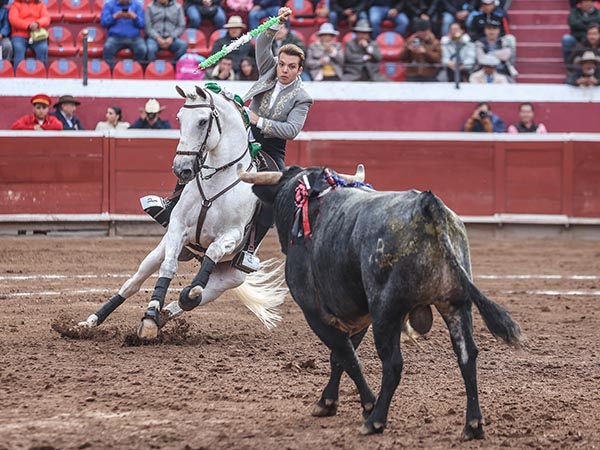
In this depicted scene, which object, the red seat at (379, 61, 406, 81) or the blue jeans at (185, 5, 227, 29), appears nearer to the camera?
the red seat at (379, 61, 406, 81)

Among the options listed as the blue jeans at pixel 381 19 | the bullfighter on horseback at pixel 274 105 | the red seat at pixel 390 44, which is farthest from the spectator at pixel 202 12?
the bullfighter on horseback at pixel 274 105

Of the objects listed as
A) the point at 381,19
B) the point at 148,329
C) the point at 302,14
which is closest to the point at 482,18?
the point at 381,19

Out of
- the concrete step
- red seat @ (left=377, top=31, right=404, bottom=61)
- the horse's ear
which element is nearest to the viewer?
the horse's ear

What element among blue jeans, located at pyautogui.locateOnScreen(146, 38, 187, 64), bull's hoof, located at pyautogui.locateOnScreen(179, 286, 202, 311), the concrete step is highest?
the concrete step

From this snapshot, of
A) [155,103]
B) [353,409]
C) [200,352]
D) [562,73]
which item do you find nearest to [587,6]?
[562,73]

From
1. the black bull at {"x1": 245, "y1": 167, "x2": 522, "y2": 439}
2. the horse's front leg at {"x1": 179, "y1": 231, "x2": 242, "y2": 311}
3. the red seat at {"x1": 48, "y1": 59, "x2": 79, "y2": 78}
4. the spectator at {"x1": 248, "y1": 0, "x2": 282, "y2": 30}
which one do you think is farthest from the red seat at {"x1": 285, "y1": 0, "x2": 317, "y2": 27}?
the black bull at {"x1": 245, "y1": 167, "x2": 522, "y2": 439}

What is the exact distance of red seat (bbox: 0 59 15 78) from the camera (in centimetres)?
1488

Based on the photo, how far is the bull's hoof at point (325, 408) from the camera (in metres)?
5.23

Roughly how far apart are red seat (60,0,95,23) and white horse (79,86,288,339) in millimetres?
9316

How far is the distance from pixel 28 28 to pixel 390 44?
16.3ft

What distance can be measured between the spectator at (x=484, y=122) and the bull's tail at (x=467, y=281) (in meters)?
10.3

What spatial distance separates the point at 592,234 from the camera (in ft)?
48.3

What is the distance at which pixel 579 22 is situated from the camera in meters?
16.3

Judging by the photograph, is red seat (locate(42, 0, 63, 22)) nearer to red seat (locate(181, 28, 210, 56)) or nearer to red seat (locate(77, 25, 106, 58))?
red seat (locate(77, 25, 106, 58))
